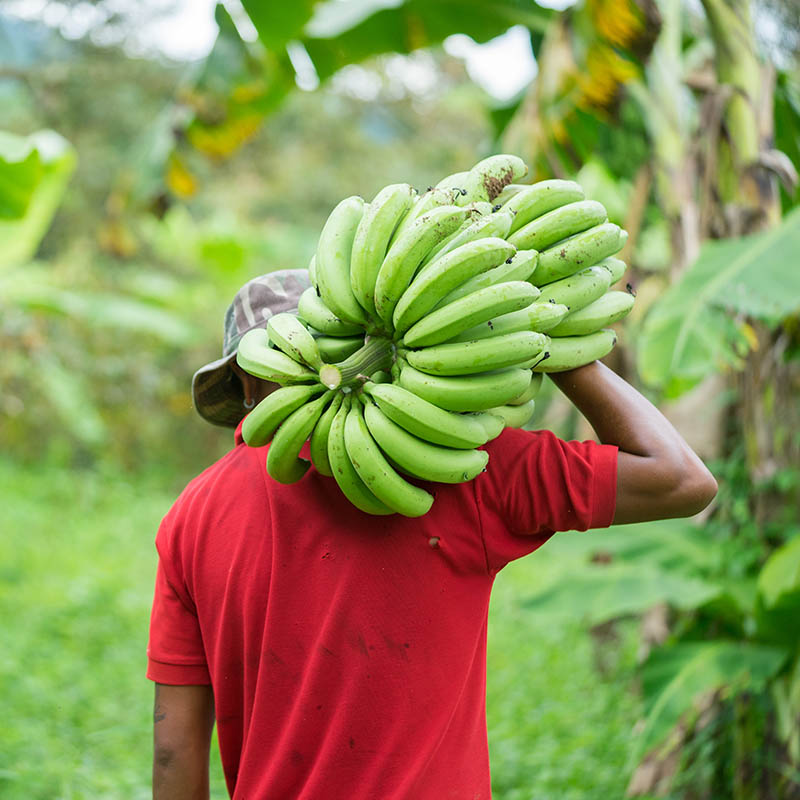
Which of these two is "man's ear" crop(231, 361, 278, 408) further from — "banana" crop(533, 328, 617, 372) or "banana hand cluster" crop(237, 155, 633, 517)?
"banana" crop(533, 328, 617, 372)

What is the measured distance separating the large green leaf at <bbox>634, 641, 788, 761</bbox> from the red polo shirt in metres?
1.77

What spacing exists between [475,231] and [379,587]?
1.91 feet

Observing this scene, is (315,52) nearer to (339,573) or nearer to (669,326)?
(669,326)

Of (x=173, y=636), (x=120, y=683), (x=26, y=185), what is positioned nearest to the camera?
(x=173, y=636)

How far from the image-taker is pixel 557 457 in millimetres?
1492

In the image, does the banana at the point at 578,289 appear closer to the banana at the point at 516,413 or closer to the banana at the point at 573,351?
the banana at the point at 573,351

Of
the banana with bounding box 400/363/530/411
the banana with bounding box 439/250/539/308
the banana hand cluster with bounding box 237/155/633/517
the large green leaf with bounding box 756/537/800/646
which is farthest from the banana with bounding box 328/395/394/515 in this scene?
the large green leaf with bounding box 756/537/800/646

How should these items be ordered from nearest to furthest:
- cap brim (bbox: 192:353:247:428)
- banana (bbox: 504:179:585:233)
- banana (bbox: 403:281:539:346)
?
banana (bbox: 403:281:539:346)
banana (bbox: 504:179:585:233)
cap brim (bbox: 192:353:247:428)

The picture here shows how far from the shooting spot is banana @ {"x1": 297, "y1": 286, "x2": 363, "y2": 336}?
1425 mm

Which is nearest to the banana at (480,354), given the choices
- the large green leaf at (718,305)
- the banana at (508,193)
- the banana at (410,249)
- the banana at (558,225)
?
the banana at (410,249)

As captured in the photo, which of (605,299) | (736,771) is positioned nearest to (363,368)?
(605,299)

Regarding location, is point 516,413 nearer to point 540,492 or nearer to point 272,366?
point 540,492

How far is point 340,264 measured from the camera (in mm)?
1446

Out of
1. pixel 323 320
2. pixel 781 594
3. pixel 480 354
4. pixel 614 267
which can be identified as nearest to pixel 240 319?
pixel 323 320
